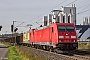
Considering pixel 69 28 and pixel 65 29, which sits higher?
pixel 69 28

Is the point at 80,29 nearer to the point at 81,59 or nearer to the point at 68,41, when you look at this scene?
the point at 68,41

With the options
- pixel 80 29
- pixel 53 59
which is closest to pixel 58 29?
pixel 53 59

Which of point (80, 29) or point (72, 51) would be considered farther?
point (80, 29)

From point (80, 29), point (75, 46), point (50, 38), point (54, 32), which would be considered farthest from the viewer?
point (80, 29)

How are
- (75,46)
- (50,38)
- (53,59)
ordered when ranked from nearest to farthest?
(53,59) → (75,46) → (50,38)

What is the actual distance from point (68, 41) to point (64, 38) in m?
0.54

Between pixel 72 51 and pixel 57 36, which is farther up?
pixel 57 36

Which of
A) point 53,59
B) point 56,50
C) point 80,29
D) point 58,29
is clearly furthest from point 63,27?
point 80,29

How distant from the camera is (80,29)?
93.4 m

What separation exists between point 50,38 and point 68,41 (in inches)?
167

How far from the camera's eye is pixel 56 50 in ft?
91.7

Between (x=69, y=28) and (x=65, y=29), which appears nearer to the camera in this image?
(x=65, y=29)

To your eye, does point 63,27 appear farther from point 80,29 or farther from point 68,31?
point 80,29

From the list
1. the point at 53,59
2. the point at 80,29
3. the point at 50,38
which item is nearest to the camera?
the point at 53,59
